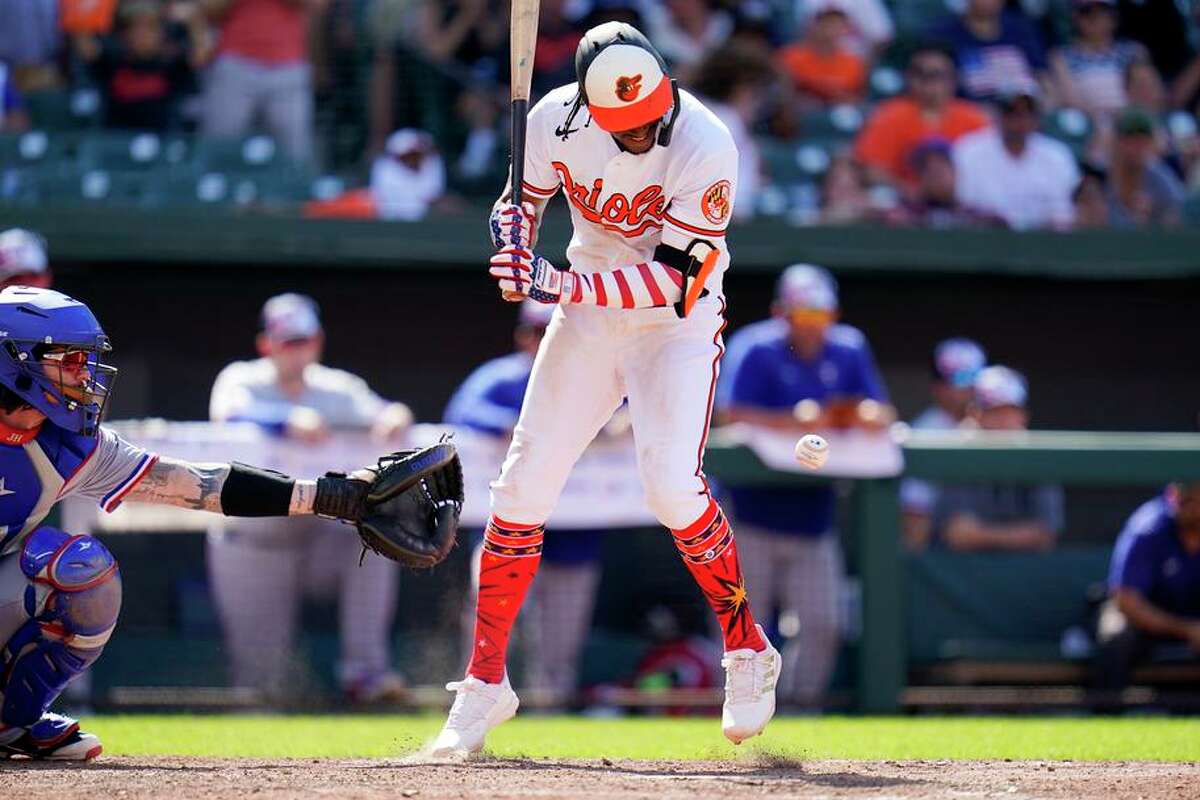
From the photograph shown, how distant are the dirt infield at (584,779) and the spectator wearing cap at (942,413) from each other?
3.62 meters

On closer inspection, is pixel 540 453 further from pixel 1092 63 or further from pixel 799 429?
pixel 1092 63

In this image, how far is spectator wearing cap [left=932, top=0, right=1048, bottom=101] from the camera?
1122 cm

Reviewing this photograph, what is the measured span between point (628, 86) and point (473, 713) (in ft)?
6.10

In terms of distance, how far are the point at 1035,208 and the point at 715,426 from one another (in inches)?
115

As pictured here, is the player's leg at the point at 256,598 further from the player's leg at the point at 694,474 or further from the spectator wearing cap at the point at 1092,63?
the spectator wearing cap at the point at 1092,63

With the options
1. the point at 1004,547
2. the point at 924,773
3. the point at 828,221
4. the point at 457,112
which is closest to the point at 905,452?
the point at 1004,547

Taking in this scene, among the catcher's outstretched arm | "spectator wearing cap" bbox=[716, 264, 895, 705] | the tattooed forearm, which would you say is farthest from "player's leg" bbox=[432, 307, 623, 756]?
"spectator wearing cap" bbox=[716, 264, 895, 705]

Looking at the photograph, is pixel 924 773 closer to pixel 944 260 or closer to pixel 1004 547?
pixel 1004 547

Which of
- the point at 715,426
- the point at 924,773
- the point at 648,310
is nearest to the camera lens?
the point at 924,773

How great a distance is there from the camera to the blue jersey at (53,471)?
471 centimetres

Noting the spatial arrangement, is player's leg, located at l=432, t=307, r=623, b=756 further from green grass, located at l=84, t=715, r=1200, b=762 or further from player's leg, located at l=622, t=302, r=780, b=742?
green grass, located at l=84, t=715, r=1200, b=762

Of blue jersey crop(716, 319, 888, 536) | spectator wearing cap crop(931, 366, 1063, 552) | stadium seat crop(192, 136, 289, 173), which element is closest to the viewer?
blue jersey crop(716, 319, 888, 536)

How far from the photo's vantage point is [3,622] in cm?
476

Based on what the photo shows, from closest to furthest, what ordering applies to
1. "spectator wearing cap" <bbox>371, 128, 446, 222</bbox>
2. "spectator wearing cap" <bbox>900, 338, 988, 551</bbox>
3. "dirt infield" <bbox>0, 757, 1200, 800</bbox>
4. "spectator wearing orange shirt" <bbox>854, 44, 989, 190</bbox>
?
"dirt infield" <bbox>0, 757, 1200, 800</bbox>
"spectator wearing cap" <bbox>900, 338, 988, 551</bbox>
"spectator wearing cap" <bbox>371, 128, 446, 222</bbox>
"spectator wearing orange shirt" <bbox>854, 44, 989, 190</bbox>
